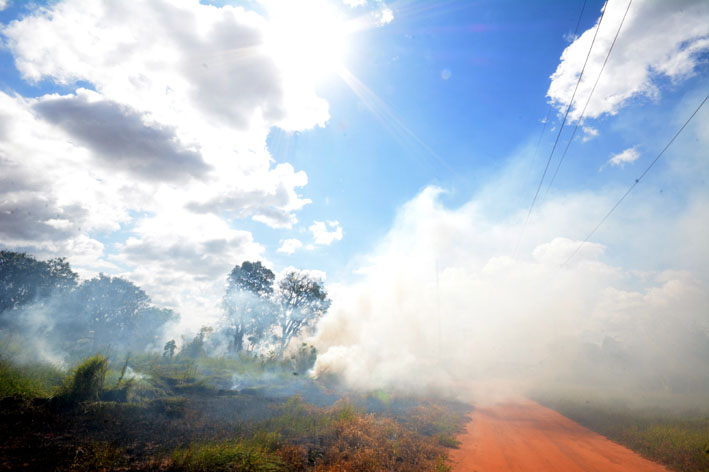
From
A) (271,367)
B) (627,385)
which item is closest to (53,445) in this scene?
(271,367)

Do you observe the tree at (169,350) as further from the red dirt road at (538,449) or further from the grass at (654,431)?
the grass at (654,431)

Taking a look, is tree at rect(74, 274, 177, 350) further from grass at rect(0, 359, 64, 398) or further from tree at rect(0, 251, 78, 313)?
grass at rect(0, 359, 64, 398)

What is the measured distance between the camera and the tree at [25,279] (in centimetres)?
4403

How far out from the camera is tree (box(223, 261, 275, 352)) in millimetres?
46500

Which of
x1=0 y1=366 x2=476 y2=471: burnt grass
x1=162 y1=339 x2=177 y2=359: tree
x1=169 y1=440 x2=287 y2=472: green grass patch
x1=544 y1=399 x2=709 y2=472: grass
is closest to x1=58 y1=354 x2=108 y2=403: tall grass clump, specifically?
x1=0 y1=366 x2=476 y2=471: burnt grass

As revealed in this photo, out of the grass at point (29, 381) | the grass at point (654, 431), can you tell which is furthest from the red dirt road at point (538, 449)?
the grass at point (29, 381)

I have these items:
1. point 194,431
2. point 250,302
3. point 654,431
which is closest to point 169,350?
point 250,302

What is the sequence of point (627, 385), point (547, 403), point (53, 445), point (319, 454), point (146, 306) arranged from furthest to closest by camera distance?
point (146, 306), point (627, 385), point (547, 403), point (319, 454), point (53, 445)

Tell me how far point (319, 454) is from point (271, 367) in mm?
24817

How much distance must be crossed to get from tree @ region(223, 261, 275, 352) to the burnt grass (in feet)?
87.6

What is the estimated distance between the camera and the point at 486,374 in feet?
206

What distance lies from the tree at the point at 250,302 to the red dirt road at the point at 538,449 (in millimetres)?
36618

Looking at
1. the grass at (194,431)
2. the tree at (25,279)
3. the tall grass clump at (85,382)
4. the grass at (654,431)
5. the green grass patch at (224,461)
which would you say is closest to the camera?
the green grass patch at (224,461)

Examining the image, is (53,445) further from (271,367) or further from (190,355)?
(190,355)
